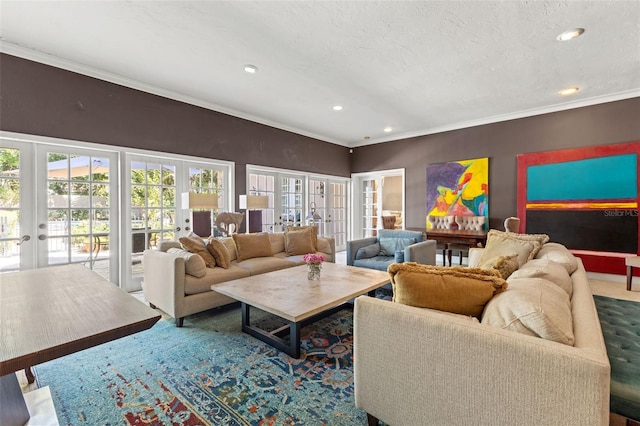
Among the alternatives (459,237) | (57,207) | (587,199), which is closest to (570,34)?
(587,199)

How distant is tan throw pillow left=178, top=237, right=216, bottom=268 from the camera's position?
10.5 feet

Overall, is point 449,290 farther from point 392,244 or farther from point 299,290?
point 392,244

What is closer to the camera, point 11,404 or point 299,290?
point 11,404

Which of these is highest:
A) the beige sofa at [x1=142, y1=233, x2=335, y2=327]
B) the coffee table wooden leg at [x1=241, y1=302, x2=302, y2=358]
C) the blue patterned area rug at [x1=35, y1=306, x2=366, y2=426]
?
the beige sofa at [x1=142, y1=233, x2=335, y2=327]

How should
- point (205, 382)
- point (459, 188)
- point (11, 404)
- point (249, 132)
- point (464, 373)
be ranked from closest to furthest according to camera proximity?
1. point (464, 373)
2. point (11, 404)
3. point (205, 382)
4. point (249, 132)
5. point (459, 188)

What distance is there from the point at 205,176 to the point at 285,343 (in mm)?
3368

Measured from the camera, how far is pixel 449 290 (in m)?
1.38

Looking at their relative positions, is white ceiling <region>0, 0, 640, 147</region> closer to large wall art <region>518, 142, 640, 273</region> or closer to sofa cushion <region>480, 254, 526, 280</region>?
large wall art <region>518, 142, 640, 273</region>

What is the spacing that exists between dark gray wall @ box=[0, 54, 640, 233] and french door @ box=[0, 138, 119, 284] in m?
0.30

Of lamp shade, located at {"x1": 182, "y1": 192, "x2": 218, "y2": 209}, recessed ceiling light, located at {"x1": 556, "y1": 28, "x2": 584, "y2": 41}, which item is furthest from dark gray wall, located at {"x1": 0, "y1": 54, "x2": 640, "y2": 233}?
recessed ceiling light, located at {"x1": 556, "y1": 28, "x2": 584, "y2": 41}

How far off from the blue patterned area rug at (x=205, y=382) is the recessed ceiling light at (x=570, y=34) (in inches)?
137

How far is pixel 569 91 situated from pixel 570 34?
183 cm

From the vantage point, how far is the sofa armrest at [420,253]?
3.68m

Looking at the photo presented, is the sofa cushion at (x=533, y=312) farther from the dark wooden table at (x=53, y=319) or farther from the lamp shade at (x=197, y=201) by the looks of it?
the lamp shade at (x=197, y=201)
